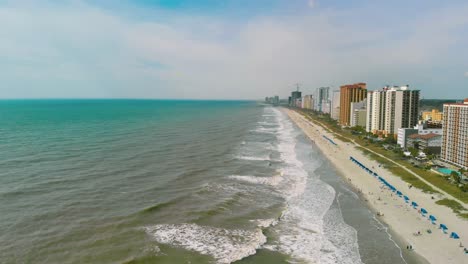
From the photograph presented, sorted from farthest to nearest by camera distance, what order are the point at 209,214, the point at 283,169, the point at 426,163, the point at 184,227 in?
the point at 426,163 < the point at 283,169 < the point at 209,214 < the point at 184,227

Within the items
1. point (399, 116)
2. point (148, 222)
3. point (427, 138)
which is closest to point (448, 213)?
point (148, 222)

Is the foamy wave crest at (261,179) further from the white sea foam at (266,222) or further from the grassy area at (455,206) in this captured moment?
the grassy area at (455,206)

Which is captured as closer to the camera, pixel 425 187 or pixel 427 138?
pixel 425 187

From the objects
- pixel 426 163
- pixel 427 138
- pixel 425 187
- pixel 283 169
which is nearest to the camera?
pixel 425 187

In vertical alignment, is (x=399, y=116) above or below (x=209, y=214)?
above

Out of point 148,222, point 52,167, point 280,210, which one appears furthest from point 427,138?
point 52,167

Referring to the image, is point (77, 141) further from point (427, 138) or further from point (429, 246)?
point (427, 138)

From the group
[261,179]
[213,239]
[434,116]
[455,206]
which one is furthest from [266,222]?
[434,116]
